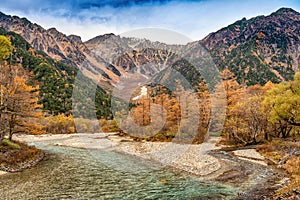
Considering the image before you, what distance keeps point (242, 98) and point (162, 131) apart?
56.7ft

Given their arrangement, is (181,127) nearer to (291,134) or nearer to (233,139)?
(233,139)

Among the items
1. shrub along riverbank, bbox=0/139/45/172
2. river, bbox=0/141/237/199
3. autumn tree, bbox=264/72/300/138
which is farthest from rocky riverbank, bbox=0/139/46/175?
autumn tree, bbox=264/72/300/138

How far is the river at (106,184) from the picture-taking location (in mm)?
17250

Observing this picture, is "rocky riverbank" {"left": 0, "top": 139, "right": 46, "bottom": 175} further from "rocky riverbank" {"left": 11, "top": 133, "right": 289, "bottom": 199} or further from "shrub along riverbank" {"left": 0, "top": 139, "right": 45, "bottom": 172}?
"rocky riverbank" {"left": 11, "top": 133, "right": 289, "bottom": 199}

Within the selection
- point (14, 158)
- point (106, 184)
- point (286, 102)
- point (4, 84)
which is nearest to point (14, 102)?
point (4, 84)

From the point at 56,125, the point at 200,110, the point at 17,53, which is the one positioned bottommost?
the point at 56,125

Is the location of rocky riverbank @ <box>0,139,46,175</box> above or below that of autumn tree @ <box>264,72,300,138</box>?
below

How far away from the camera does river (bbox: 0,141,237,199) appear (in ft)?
56.6

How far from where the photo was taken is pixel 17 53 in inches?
5945

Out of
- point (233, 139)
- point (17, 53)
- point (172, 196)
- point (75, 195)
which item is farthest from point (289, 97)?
point (17, 53)

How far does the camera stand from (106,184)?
20156 mm

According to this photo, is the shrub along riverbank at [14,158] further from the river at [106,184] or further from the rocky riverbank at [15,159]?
the river at [106,184]

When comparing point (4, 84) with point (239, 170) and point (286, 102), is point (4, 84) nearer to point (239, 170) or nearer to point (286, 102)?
point (239, 170)

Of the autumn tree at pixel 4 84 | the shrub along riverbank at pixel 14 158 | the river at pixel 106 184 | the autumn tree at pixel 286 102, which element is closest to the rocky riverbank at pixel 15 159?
the shrub along riverbank at pixel 14 158
